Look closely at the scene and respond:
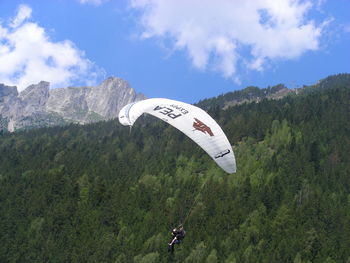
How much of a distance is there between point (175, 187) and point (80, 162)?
126 feet

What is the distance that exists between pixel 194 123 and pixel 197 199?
91694mm

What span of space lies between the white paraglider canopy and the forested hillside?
41.6 metres

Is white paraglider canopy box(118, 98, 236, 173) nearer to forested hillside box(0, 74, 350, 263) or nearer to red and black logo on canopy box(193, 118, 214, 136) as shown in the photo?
red and black logo on canopy box(193, 118, 214, 136)

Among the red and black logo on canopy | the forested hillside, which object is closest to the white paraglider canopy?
the red and black logo on canopy

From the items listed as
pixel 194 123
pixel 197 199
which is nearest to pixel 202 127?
pixel 194 123

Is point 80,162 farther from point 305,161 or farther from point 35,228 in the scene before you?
point 305,161

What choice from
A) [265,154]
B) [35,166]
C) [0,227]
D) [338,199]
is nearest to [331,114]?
[265,154]

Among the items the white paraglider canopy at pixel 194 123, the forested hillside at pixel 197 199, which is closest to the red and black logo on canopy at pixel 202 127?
the white paraglider canopy at pixel 194 123

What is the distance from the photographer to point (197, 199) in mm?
125875

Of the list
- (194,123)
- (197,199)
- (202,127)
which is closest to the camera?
(202,127)

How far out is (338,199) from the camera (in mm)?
118438

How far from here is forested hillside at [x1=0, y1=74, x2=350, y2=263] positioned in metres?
100

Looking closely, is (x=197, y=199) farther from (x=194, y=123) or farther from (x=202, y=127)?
(x=202, y=127)

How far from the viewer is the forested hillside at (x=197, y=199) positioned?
100250 millimetres
